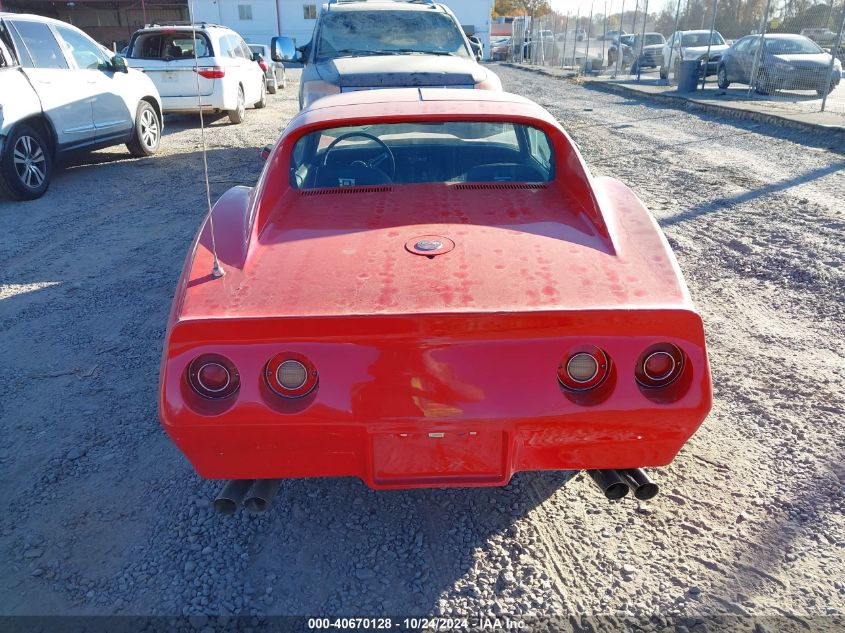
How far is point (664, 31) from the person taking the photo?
2762 centimetres

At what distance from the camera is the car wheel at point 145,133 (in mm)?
9461

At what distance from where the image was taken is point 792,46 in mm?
15172

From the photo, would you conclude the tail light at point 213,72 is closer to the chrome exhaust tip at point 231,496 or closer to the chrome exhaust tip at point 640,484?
the chrome exhaust tip at point 231,496

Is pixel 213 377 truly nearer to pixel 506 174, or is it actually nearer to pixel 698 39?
pixel 506 174

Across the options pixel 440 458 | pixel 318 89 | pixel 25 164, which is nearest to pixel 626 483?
pixel 440 458

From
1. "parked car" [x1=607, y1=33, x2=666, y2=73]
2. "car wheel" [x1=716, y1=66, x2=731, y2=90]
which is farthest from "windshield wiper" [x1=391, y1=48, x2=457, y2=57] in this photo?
"parked car" [x1=607, y1=33, x2=666, y2=73]

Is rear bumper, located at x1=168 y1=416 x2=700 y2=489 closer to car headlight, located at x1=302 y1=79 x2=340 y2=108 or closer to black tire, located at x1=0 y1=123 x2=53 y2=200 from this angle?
car headlight, located at x1=302 y1=79 x2=340 y2=108

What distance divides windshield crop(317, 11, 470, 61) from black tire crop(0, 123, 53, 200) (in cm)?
323

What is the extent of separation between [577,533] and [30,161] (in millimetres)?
7233

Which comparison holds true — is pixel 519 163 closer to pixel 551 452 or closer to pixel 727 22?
pixel 551 452

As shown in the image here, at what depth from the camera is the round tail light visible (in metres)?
2.02

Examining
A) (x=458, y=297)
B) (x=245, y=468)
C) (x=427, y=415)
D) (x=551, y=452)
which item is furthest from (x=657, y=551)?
(x=245, y=468)

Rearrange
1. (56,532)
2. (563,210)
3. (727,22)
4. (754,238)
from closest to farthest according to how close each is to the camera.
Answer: (56,532) → (563,210) → (754,238) → (727,22)

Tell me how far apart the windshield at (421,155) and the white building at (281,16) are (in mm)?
41738
